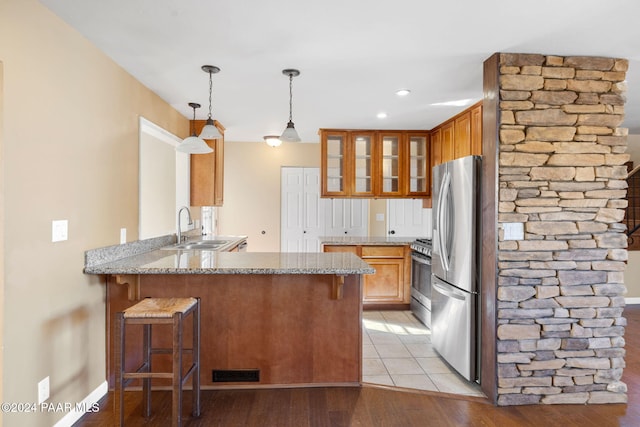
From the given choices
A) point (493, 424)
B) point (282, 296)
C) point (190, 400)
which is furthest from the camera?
point (282, 296)

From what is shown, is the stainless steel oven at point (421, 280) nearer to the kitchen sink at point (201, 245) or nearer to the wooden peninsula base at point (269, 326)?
the wooden peninsula base at point (269, 326)

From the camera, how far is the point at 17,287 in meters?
1.74

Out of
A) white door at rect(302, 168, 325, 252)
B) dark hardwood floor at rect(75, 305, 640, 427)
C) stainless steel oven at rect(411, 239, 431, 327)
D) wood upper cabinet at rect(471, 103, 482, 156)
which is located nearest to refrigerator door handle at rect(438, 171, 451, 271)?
wood upper cabinet at rect(471, 103, 482, 156)

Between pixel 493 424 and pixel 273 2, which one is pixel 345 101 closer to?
pixel 273 2

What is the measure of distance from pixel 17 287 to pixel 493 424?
2.65m

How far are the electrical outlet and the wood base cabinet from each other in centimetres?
309

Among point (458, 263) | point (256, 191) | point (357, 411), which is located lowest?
point (357, 411)

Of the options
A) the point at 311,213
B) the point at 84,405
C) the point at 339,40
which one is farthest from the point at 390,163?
the point at 84,405

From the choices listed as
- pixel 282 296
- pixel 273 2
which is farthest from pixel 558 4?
pixel 282 296

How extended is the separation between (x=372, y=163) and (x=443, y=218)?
189cm

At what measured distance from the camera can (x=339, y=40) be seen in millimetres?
2281

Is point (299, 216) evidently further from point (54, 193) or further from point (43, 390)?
point (43, 390)

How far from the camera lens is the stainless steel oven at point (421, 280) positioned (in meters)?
3.97

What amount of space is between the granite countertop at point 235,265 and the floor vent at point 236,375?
2.53ft
